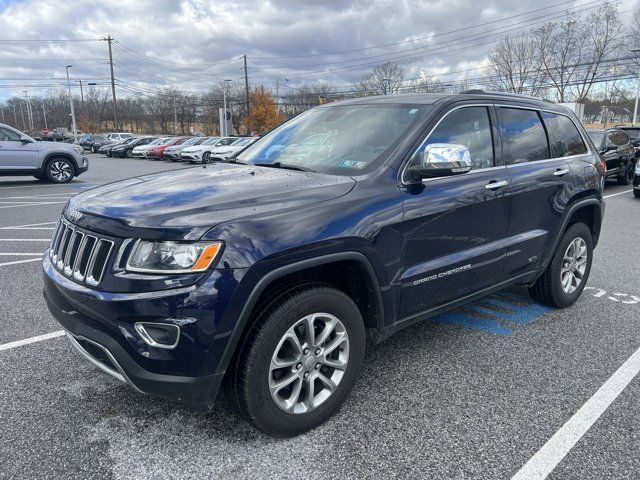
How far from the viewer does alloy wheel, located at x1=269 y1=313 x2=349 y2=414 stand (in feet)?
8.27

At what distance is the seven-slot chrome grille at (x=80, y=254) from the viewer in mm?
2348

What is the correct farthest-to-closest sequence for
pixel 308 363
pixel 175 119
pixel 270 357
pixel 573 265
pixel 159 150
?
1. pixel 175 119
2. pixel 159 150
3. pixel 573 265
4. pixel 308 363
5. pixel 270 357

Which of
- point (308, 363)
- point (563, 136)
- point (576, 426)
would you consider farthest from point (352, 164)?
point (563, 136)

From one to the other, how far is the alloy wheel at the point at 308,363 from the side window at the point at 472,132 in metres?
1.48

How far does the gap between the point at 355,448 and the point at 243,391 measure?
66 cm

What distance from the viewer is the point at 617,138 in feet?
45.1

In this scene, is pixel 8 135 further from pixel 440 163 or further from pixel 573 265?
pixel 573 265

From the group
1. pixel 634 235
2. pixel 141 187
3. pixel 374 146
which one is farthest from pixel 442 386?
pixel 634 235

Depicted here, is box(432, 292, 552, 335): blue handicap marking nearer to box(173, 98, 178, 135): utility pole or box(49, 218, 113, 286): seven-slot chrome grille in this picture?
box(49, 218, 113, 286): seven-slot chrome grille

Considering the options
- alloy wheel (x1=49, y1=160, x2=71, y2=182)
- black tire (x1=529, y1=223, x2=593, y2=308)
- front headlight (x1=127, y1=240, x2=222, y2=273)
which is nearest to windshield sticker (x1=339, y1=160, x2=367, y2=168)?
front headlight (x1=127, y1=240, x2=222, y2=273)

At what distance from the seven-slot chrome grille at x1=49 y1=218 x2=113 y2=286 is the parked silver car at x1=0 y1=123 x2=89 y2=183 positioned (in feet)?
42.2

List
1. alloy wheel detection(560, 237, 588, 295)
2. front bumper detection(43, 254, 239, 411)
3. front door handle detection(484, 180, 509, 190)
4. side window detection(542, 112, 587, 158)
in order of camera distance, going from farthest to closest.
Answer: alloy wheel detection(560, 237, 588, 295) → side window detection(542, 112, 587, 158) → front door handle detection(484, 180, 509, 190) → front bumper detection(43, 254, 239, 411)

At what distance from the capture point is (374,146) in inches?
125

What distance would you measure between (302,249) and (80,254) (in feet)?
3.69
